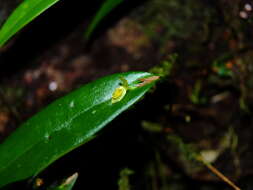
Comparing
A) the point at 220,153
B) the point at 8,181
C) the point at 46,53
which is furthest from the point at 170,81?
the point at 8,181

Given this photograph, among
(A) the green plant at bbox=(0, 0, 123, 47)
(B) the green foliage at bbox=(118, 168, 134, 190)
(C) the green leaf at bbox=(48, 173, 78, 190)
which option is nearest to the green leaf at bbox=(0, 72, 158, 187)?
(C) the green leaf at bbox=(48, 173, 78, 190)

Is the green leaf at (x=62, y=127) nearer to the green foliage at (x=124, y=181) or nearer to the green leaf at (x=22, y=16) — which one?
the green leaf at (x=22, y=16)

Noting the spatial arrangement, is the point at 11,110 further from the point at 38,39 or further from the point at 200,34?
the point at 200,34

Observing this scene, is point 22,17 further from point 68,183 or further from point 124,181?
point 124,181

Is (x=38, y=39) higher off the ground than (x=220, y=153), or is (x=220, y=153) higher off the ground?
(x=38, y=39)

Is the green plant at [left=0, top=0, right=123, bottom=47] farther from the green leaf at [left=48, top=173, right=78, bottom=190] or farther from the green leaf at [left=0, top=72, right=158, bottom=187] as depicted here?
the green leaf at [left=48, top=173, right=78, bottom=190]
